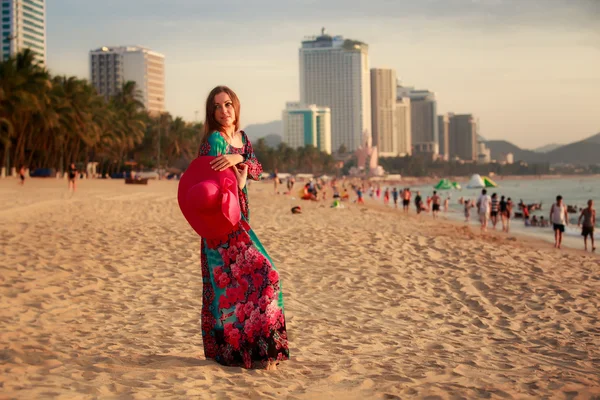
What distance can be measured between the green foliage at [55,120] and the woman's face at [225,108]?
3785 centimetres

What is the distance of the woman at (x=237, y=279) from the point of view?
167 inches

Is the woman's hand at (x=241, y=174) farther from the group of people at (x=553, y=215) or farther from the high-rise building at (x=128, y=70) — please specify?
the high-rise building at (x=128, y=70)

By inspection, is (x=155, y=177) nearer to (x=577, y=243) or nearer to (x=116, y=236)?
(x=577, y=243)

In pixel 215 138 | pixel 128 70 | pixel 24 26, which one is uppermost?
pixel 24 26

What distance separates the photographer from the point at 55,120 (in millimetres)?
45312

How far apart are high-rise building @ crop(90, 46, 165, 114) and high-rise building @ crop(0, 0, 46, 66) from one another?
27726 millimetres

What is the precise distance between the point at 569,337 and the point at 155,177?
67.0 m

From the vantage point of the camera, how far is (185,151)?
9300 cm

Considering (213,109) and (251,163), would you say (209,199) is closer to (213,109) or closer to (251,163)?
(251,163)

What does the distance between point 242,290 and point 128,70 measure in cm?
18760

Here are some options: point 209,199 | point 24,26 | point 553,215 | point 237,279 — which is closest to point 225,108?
point 209,199

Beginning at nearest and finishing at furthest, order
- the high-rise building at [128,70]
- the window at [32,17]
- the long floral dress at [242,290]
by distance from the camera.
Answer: the long floral dress at [242,290], the window at [32,17], the high-rise building at [128,70]

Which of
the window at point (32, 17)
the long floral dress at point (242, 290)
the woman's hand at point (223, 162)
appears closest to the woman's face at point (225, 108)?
the long floral dress at point (242, 290)

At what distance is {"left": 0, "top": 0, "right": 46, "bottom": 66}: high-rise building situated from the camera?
144000 mm
